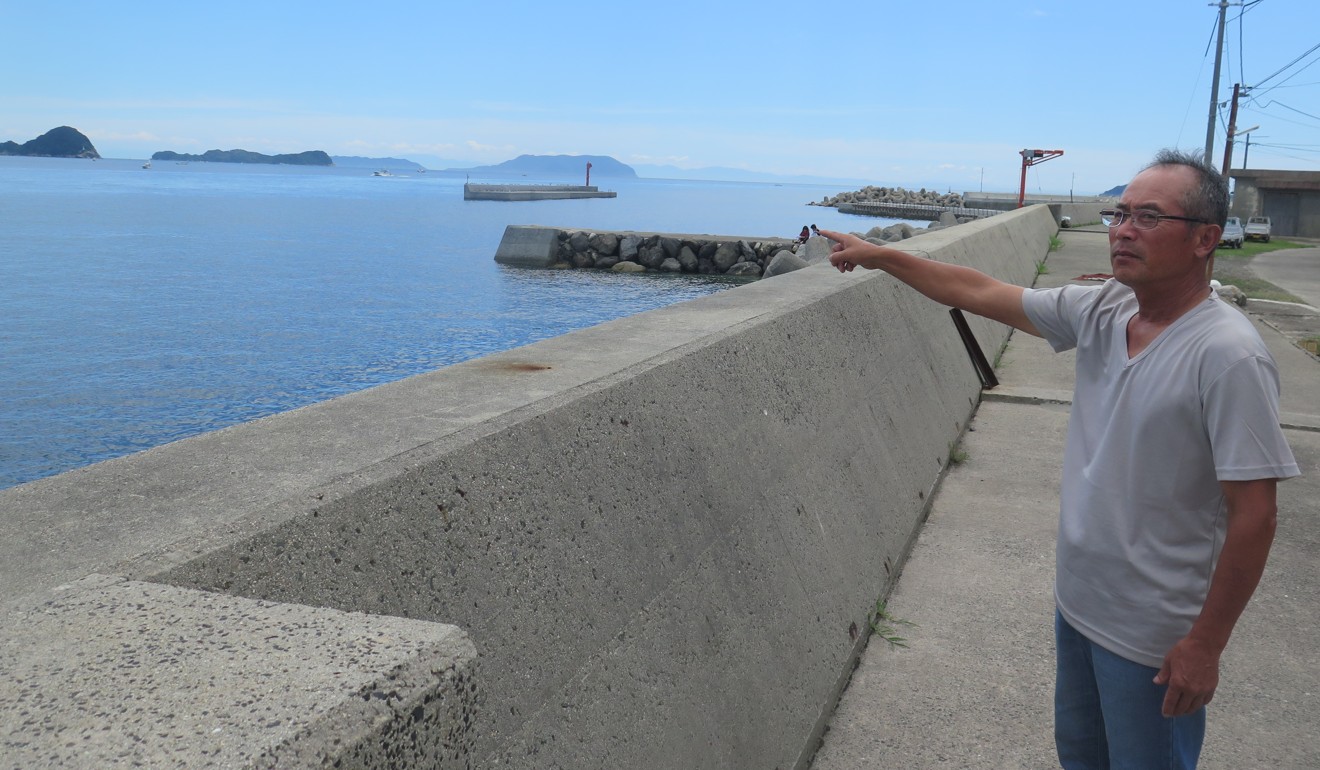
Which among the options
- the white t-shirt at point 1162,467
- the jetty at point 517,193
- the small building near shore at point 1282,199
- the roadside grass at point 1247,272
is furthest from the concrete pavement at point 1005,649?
the jetty at point 517,193

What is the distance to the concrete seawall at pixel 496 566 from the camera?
52.5 inches

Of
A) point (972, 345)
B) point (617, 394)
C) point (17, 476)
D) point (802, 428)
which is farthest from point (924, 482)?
point (17, 476)

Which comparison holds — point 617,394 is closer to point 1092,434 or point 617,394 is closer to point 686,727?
point 686,727

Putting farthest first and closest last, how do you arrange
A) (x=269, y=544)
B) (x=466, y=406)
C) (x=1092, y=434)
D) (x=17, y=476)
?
(x=17, y=476) → (x=466, y=406) → (x=1092, y=434) → (x=269, y=544)

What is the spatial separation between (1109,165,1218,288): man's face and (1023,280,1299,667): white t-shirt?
0.32ft

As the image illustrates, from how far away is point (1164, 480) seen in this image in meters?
2.25

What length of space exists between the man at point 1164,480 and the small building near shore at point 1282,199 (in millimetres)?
53098

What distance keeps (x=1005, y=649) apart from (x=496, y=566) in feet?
8.73

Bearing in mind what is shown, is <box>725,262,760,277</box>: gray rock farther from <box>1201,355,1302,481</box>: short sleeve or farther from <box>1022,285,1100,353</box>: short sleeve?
<box>1201,355,1302,481</box>: short sleeve

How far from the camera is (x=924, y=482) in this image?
584cm

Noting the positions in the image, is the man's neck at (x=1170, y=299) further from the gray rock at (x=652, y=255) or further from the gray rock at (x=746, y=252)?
the gray rock at (x=652, y=255)

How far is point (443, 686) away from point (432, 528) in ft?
2.86

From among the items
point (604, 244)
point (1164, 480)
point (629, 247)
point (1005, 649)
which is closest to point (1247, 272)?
point (629, 247)

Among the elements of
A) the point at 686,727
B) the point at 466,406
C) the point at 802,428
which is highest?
the point at 466,406
